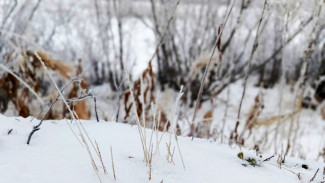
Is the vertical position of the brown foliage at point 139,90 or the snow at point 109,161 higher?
the brown foliage at point 139,90

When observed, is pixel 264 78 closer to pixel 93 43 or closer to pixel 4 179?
pixel 93 43

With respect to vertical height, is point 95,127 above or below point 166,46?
below

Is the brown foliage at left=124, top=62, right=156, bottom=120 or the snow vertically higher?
the brown foliage at left=124, top=62, right=156, bottom=120

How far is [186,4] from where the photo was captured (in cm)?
747

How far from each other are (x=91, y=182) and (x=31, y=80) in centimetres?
189

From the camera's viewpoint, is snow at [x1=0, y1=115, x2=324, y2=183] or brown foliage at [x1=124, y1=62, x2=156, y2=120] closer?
snow at [x1=0, y1=115, x2=324, y2=183]

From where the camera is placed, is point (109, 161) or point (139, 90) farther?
point (139, 90)

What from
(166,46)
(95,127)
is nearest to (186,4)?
(166,46)

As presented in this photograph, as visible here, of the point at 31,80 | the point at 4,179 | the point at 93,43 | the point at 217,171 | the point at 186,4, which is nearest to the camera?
the point at 4,179

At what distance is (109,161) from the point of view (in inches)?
36.1

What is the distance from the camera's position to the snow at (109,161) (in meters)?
0.84

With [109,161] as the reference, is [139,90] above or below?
above

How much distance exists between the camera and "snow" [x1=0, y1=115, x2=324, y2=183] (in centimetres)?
84

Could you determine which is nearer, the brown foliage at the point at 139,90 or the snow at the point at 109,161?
the snow at the point at 109,161
